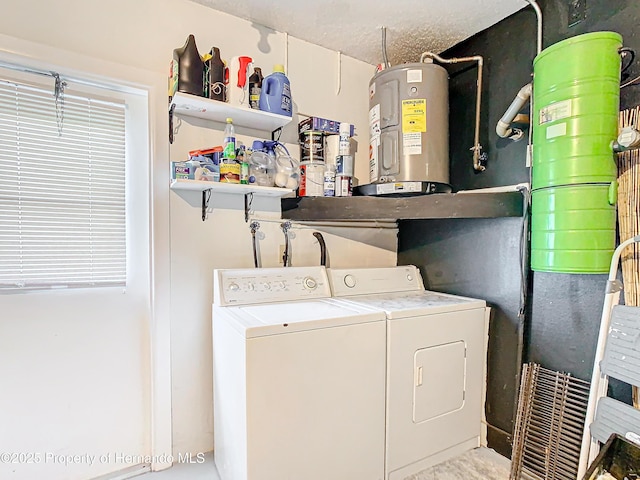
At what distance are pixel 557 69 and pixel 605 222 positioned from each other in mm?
670

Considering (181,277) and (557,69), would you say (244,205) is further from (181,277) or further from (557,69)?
(557,69)

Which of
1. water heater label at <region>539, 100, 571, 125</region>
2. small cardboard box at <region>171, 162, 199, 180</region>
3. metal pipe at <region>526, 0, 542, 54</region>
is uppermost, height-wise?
metal pipe at <region>526, 0, 542, 54</region>

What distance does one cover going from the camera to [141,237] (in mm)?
1749

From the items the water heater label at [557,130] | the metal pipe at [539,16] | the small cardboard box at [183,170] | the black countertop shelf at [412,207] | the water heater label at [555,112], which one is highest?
the metal pipe at [539,16]

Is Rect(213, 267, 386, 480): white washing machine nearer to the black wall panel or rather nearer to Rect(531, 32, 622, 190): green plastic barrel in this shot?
the black wall panel

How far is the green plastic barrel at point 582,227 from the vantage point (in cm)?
140

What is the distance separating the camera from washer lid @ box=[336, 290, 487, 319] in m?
1.65

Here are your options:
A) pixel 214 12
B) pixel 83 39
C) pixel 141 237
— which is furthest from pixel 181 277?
pixel 214 12

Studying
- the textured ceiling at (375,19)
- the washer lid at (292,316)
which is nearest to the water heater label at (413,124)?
the textured ceiling at (375,19)

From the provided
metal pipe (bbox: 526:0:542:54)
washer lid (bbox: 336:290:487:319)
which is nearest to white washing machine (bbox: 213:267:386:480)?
washer lid (bbox: 336:290:487:319)

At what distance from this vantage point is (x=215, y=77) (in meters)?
1.67

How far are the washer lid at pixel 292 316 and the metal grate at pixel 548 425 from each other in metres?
0.86

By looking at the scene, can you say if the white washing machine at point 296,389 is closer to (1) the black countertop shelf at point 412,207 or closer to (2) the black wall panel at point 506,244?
(1) the black countertop shelf at point 412,207

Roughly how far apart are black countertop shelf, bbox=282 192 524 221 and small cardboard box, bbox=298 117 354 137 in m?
0.43
